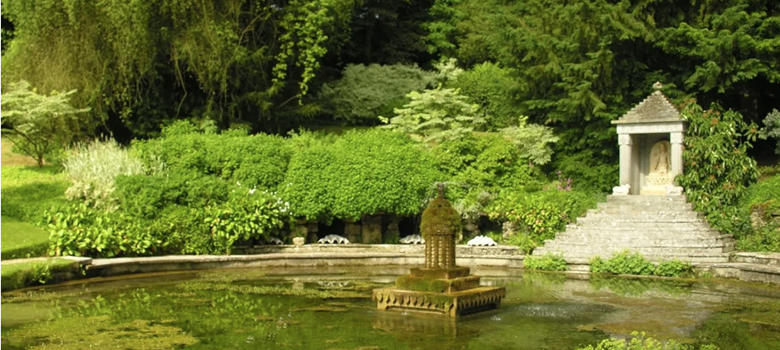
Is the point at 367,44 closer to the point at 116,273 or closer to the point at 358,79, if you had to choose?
the point at 358,79

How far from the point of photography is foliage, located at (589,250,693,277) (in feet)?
60.3

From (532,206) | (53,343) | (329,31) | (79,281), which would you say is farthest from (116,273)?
(329,31)

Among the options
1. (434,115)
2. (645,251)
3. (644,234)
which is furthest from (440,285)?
(434,115)

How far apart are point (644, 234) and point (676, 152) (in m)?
3.10

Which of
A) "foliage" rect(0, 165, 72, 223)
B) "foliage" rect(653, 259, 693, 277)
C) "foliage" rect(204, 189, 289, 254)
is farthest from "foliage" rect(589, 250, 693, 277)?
"foliage" rect(0, 165, 72, 223)

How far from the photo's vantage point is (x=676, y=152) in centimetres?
2211

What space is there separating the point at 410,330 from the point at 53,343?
4.52 meters

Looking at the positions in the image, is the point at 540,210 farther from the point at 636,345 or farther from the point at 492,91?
the point at 636,345

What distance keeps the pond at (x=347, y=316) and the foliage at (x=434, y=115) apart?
29.8ft

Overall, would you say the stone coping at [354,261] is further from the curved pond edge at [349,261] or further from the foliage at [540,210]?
Result: the foliage at [540,210]

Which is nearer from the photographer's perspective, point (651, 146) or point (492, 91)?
point (651, 146)

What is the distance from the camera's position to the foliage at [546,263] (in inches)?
775

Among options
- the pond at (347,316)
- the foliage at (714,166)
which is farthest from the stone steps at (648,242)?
the pond at (347,316)

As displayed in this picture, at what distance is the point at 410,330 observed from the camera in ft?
40.0
